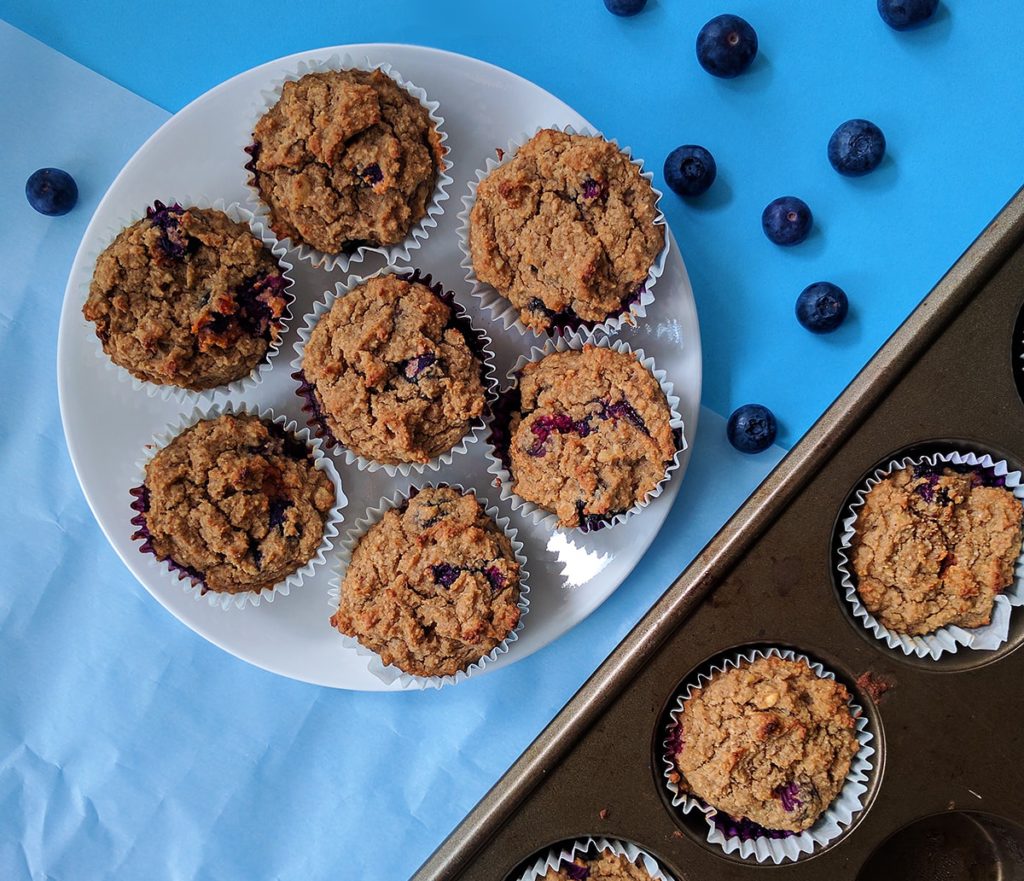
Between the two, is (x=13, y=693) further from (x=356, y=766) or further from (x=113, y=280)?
(x=113, y=280)

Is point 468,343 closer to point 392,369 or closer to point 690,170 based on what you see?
point 392,369

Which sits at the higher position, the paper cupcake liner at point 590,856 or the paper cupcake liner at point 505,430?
the paper cupcake liner at point 505,430

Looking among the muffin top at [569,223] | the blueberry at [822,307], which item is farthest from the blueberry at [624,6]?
the blueberry at [822,307]

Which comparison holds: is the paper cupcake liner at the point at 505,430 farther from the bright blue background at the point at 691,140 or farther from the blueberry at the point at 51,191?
the blueberry at the point at 51,191

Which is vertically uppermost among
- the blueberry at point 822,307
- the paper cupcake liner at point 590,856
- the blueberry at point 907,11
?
the blueberry at point 907,11

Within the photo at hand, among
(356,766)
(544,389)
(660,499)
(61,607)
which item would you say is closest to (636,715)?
(660,499)

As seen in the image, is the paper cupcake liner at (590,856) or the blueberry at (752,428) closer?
the paper cupcake liner at (590,856)

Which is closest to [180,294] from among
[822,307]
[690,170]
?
[690,170]
